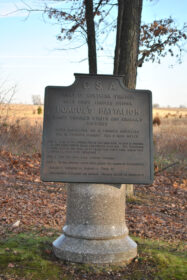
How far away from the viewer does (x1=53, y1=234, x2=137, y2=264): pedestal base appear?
453 cm

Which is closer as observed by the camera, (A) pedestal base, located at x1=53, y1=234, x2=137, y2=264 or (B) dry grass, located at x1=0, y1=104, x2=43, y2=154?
(A) pedestal base, located at x1=53, y1=234, x2=137, y2=264

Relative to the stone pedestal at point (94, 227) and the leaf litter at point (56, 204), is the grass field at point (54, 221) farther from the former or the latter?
the stone pedestal at point (94, 227)

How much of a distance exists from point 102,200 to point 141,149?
767mm

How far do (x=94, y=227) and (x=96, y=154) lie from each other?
876 mm

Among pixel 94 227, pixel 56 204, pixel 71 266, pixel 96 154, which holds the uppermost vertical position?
pixel 96 154

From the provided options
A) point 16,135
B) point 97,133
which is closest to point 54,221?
point 97,133

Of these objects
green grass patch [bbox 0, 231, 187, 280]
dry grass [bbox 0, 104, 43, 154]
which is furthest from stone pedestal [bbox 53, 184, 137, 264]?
dry grass [bbox 0, 104, 43, 154]

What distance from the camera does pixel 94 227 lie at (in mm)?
4652

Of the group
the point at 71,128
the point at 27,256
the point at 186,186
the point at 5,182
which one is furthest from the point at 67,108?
the point at 186,186

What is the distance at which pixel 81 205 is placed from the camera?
15.3ft

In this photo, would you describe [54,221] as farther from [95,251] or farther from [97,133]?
[97,133]

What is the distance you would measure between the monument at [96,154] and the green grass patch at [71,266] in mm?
123

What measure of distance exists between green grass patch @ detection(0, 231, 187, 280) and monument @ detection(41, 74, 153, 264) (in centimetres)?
12

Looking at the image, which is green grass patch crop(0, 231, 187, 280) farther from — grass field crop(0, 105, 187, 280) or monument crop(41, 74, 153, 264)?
monument crop(41, 74, 153, 264)
